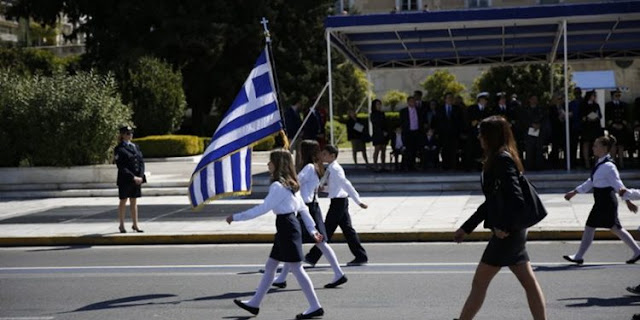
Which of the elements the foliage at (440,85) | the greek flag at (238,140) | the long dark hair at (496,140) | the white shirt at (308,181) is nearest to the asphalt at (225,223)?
the greek flag at (238,140)

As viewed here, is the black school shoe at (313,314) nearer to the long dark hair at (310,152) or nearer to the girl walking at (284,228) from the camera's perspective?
the girl walking at (284,228)

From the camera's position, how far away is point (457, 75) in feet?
186

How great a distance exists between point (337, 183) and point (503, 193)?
178 inches

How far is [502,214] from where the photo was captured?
686cm

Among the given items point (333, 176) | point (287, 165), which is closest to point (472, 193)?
point (333, 176)

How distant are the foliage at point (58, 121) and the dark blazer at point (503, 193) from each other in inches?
658

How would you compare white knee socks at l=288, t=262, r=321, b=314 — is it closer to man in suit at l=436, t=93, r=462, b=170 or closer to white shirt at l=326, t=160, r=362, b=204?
white shirt at l=326, t=160, r=362, b=204

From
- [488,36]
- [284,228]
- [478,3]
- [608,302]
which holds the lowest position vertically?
[608,302]

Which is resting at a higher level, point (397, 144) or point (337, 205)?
point (397, 144)

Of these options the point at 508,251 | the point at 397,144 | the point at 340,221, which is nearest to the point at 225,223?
the point at 340,221

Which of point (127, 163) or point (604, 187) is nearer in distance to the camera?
point (604, 187)

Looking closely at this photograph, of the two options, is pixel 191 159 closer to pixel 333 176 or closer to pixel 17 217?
pixel 17 217

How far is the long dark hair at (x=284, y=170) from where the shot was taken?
28.6 feet

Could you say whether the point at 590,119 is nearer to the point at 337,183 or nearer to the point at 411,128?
the point at 411,128
